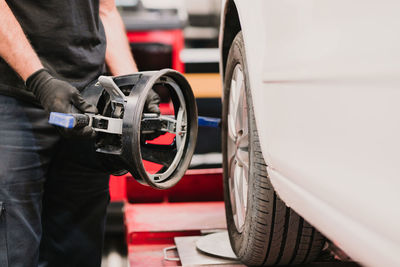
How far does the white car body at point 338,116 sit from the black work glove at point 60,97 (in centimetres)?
51

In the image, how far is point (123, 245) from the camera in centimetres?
283

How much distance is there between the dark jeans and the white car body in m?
0.78

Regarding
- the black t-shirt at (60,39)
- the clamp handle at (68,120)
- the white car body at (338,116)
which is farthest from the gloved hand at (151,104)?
the white car body at (338,116)

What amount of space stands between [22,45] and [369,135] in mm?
1075

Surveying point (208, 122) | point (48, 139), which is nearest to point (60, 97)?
point (48, 139)

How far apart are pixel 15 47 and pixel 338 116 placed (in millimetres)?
1003

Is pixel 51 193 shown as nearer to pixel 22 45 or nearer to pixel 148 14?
pixel 22 45

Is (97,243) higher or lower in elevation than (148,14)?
lower

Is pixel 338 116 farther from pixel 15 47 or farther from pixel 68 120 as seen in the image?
pixel 15 47

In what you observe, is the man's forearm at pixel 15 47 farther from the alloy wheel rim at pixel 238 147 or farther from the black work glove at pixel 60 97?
the alloy wheel rim at pixel 238 147

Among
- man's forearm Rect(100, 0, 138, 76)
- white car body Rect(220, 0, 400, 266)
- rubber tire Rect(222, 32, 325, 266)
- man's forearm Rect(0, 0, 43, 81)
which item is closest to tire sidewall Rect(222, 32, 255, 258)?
rubber tire Rect(222, 32, 325, 266)

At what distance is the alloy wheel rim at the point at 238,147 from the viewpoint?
1478mm

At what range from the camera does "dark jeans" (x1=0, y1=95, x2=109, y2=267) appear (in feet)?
4.88

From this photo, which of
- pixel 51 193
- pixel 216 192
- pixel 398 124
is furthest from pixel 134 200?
pixel 398 124
